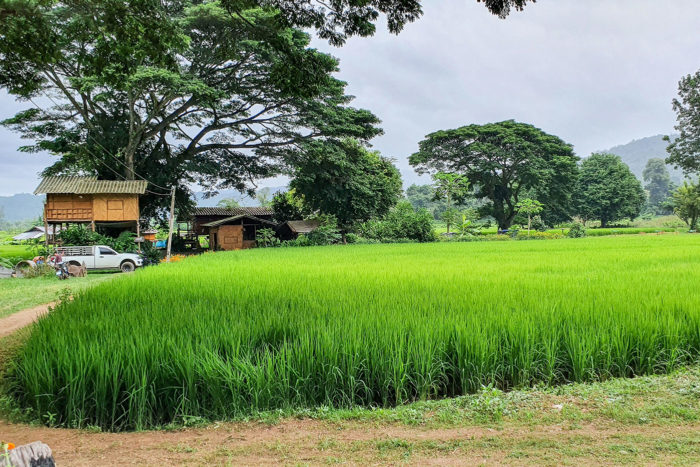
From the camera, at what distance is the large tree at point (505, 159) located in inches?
1559

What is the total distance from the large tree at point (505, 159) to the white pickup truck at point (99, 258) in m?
28.6

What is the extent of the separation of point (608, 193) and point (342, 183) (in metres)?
34.3

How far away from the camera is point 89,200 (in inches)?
954

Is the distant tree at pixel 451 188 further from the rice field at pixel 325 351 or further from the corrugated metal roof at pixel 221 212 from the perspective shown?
the rice field at pixel 325 351

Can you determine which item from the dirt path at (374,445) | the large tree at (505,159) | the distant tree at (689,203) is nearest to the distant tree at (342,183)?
the large tree at (505,159)

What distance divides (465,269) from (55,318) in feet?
25.1

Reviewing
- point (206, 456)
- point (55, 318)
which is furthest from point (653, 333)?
point (55, 318)

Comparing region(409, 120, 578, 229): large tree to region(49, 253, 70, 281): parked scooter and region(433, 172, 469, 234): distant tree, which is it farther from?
region(49, 253, 70, 281): parked scooter

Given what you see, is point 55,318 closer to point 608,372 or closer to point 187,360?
point 187,360

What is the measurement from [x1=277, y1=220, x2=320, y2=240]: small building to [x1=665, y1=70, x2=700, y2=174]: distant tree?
34.5m

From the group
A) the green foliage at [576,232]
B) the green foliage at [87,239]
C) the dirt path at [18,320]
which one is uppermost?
the green foliage at [87,239]

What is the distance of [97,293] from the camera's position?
7410mm

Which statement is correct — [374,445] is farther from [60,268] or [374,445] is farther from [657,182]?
[657,182]

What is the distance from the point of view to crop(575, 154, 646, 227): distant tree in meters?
49.1
